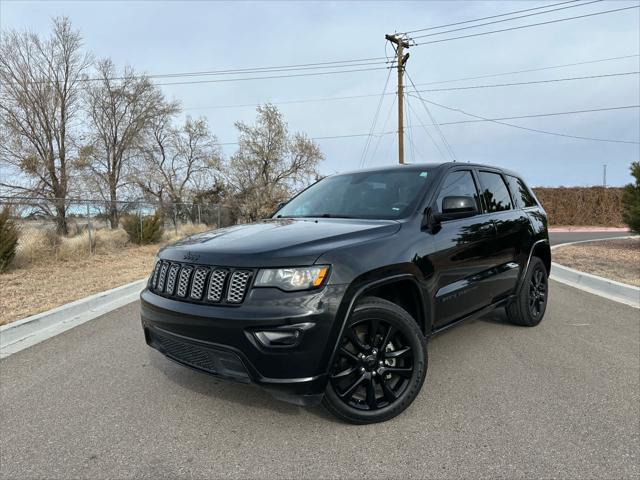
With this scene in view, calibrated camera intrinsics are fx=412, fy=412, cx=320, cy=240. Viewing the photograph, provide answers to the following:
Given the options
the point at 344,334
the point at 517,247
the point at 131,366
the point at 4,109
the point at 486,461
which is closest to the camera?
the point at 486,461

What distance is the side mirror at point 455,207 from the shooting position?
3.08 metres

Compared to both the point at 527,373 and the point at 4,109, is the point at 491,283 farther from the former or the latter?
the point at 4,109

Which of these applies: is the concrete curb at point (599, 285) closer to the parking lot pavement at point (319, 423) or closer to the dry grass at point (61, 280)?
the parking lot pavement at point (319, 423)

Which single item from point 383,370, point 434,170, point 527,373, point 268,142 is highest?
point 268,142

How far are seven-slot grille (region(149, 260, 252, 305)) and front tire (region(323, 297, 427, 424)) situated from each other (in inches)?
26.6

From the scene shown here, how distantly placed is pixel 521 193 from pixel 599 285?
10.2 ft

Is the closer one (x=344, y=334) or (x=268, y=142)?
(x=344, y=334)

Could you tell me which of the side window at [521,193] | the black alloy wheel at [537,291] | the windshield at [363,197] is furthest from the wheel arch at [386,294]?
the side window at [521,193]

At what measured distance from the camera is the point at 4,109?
23.1 metres

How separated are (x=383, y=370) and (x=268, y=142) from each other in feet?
119

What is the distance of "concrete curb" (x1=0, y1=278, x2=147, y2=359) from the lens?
14.6 feet

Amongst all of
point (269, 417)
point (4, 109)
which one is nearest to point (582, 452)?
A: point (269, 417)

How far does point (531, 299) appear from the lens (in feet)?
15.3

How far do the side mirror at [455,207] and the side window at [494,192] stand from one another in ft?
2.81
